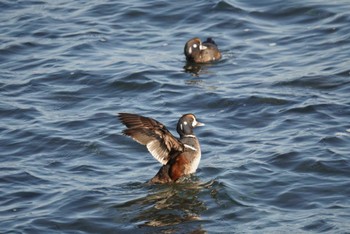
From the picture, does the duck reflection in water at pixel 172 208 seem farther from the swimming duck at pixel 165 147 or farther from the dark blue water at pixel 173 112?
the swimming duck at pixel 165 147

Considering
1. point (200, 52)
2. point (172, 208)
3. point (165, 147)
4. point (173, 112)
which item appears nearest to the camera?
point (172, 208)

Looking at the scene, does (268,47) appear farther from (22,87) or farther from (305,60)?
(22,87)

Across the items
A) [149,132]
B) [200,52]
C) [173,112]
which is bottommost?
[173,112]

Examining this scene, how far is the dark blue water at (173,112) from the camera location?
11.6 m

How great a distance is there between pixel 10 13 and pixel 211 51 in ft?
19.3

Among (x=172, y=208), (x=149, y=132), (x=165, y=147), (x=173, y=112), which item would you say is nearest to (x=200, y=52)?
(x=173, y=112)

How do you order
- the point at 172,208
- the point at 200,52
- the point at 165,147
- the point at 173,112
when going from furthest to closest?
the point at 200,52
the point at 173,112
the point at 165,147
the point at 172,208

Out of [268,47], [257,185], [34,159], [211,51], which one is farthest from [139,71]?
[257,185]

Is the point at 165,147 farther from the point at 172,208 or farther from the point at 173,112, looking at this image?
the point at 173,112

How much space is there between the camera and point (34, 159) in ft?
45.0

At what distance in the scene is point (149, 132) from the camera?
11938mm

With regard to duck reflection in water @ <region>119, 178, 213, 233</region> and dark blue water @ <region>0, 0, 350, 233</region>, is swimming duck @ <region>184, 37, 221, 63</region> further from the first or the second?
duck reflection in water @ <region>119, 178, 213, 233</region>

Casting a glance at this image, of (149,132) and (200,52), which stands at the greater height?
(149,132)

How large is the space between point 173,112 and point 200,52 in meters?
2.49
